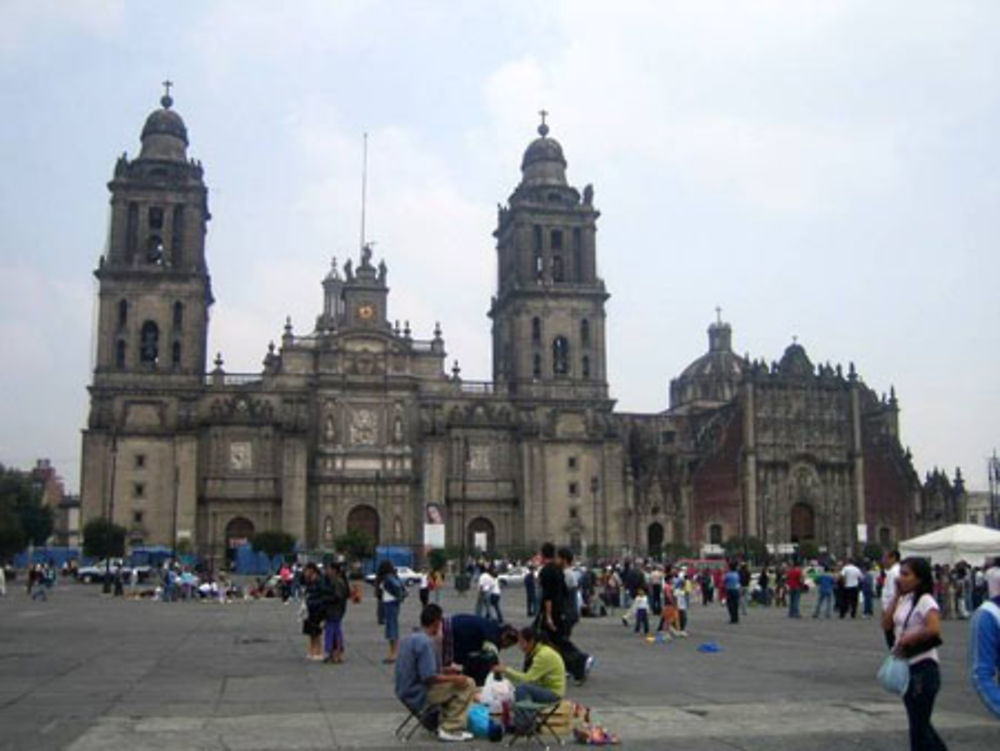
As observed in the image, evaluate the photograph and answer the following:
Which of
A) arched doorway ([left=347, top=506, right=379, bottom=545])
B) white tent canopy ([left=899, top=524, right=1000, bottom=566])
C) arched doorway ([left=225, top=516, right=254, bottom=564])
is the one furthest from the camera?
arched doorway ([left=347, top=506, right=379, bottom=545])

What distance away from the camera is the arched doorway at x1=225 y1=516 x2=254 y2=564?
70.4 metres

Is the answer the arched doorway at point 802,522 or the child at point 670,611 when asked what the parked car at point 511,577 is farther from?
the child at point 670,611

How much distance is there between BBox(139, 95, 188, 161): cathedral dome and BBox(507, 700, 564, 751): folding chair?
67905mm

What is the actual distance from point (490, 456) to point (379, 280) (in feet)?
42.3

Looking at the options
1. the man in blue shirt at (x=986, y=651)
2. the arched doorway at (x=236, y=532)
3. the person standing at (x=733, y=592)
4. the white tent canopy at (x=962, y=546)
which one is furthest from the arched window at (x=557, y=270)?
the man in blue shirt at (x=986, y=651)

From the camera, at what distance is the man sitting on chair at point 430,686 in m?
11.3

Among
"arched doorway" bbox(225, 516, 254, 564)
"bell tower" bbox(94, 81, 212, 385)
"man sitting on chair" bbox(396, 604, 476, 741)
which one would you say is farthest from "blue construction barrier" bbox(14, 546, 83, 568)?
"man sitting on chair" bbox(396, 604, 476, 741)

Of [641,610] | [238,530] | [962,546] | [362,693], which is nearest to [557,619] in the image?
[362,693]

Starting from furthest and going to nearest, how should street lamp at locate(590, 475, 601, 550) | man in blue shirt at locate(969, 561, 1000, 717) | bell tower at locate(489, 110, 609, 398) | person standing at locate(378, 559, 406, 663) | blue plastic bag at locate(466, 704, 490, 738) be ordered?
bell tower at locate(489, 110, 609, 398)
street lamp at locate(590, 475, 601, 550)
person standing at locate(378, 559, 406, 663)
blue plastic bag at locate(466, 704, 490, 738)
man in blue shirt at locate(969, 561, 1000, 717)

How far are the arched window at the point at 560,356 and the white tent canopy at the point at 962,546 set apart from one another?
42394mm

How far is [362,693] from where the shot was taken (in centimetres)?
1468

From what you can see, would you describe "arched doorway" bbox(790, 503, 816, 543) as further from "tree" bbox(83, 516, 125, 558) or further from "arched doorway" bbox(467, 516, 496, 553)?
"tree" bbox(83, 516, 125, 558)

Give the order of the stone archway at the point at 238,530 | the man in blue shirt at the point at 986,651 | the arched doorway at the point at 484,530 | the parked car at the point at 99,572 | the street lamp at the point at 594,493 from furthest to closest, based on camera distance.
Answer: the street lamp at the point at 594,493, the arched doorway at the point at 484,530, the stone archway at the point at 238,530, the parked car at the point at 99,572, the man in blue shirt at the point at 986,651

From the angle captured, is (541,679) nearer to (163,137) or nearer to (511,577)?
(511,577)
